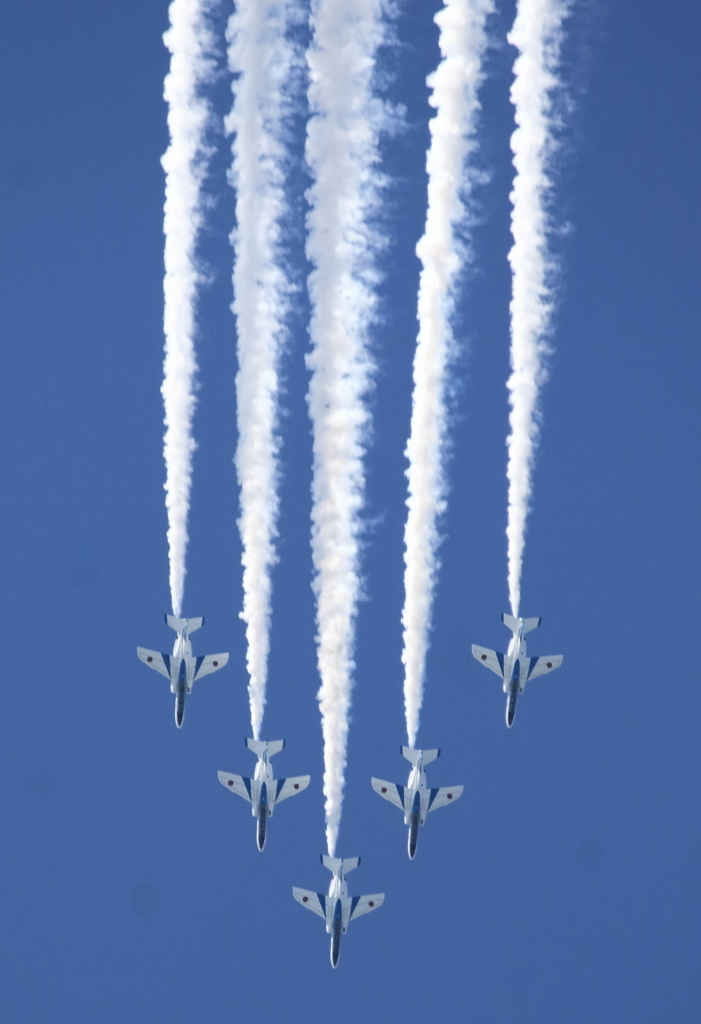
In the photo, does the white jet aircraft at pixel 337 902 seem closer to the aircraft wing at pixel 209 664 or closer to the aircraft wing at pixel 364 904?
the aircraft wing at pixel 364 904

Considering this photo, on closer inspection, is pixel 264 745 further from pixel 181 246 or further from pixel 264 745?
pixel 181 246

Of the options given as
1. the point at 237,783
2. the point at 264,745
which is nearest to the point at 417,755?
the point at 264,745

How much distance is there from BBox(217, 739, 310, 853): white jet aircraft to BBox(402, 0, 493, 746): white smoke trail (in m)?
4.14

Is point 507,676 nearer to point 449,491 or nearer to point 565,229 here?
point 449,491

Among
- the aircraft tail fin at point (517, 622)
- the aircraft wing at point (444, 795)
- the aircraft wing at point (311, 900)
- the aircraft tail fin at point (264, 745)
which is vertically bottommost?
the aircraft wing at point (311, 900)

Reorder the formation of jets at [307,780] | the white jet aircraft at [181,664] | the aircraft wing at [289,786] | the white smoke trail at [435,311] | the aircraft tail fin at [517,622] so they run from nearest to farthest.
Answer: the white smoke trail at [435,311] < the aircraft tail fin at [517,622] < the formation of jets at [307,780] < the white jet aircraft at [181,664] < the aircraft wing at [289,786]

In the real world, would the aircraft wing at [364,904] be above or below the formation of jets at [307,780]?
below

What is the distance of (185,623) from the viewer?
37156 mm

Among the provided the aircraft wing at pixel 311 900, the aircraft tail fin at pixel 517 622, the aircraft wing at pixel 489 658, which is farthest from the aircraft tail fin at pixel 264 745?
the aircraft tail fin at pixel 517 622

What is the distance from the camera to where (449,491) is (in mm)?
33656

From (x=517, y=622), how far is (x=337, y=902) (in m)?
7.46

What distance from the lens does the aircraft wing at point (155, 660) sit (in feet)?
127

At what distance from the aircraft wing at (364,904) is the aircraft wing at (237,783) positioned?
3312 mm

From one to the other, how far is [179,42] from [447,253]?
594cm
